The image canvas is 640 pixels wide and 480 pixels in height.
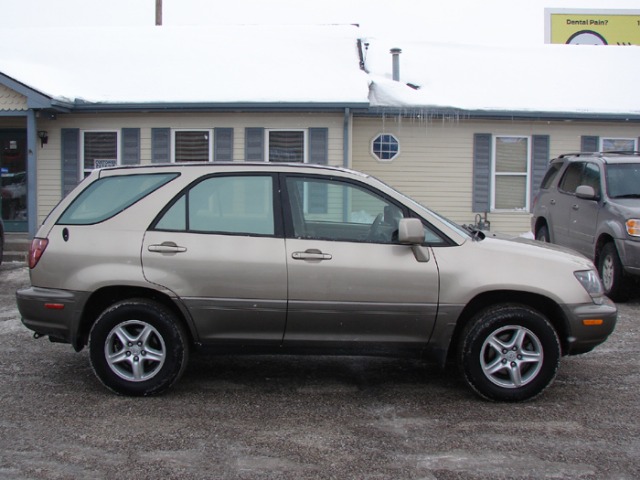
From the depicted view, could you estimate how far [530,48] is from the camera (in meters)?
18.9

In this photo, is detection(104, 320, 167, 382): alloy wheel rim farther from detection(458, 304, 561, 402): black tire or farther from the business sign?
the business sign

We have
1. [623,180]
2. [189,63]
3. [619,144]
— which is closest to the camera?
[623,180]

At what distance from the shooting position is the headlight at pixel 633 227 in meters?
8.33

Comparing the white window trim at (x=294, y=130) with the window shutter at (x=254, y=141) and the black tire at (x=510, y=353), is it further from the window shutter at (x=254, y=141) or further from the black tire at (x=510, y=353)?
the black tire at (x=510, y=353)

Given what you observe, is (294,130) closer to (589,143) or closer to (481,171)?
(481,171)

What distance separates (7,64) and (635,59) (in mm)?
15347

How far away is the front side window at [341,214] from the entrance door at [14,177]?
11.8m

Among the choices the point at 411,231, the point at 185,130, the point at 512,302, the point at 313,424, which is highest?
the point at 185,130

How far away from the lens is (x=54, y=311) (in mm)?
4980

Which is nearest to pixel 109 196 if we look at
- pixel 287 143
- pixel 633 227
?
pixel 633 227

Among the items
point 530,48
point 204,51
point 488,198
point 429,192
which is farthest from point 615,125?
point 204,51

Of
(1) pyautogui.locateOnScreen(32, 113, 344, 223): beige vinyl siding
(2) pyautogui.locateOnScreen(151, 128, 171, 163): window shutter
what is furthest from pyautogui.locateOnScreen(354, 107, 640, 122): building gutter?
(2) pyautogui.locateOnScreen(151, 128, 171, 163): window shutter

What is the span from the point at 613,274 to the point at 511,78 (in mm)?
8589

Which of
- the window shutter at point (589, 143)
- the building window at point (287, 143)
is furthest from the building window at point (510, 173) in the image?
the building window at point (287, 143)
